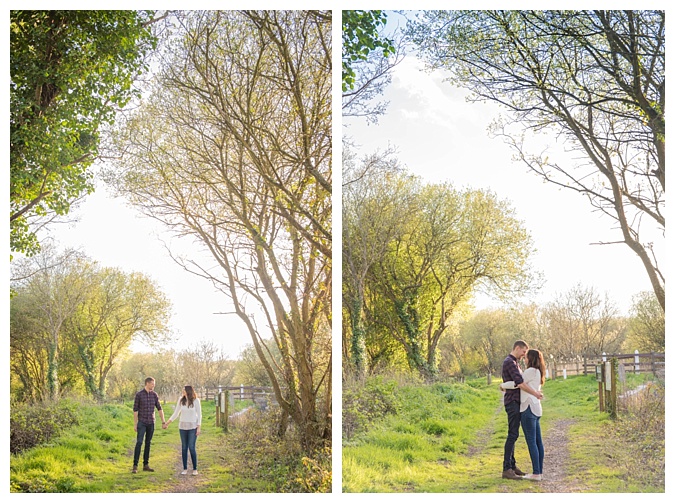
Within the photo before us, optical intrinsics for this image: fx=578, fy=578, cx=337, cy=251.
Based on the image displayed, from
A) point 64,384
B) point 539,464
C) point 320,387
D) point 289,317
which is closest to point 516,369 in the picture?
point 539,464

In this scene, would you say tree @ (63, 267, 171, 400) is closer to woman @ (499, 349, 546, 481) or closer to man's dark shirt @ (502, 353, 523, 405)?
man's dark shirt @ (502, 353, 523, 405)

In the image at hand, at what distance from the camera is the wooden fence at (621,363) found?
14.3 feet

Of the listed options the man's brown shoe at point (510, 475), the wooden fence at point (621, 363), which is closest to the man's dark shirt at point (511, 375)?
the wooden fence at point (621, 363)

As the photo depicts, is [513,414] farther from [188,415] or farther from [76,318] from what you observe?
[76,318]

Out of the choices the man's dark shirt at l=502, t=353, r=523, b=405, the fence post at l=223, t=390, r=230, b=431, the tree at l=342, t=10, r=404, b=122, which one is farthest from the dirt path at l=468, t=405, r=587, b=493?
the tree at l=342, t=10, r=404, b=122

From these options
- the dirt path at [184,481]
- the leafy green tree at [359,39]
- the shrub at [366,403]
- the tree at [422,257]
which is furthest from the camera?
the tree at [422,257]

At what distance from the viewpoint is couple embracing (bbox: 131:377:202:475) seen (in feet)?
14.6

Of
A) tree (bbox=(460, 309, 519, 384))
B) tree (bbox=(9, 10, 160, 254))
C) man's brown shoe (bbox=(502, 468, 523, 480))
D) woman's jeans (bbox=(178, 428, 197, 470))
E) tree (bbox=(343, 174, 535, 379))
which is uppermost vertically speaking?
tree (bbox=(9, 10, 160, 254))

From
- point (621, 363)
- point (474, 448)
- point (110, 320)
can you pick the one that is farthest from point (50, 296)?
point (621, 363)

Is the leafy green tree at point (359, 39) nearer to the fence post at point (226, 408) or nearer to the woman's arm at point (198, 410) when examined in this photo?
the fence post at point (226, 408)

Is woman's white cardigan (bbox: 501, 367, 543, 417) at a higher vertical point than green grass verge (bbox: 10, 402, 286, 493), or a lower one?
higher

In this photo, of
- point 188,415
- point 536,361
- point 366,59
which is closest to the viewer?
point 536,361

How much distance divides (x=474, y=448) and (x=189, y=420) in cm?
218

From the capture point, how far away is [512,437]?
4.22 m
